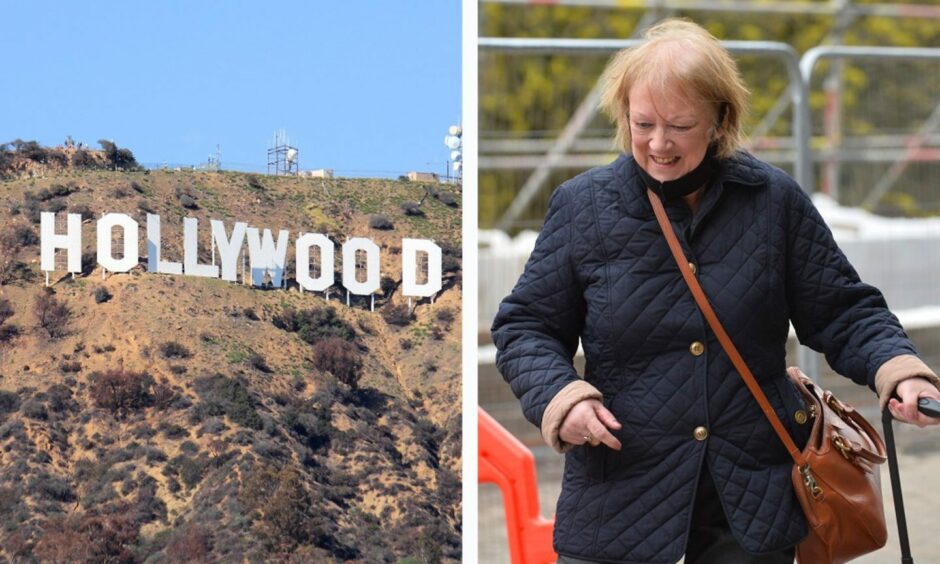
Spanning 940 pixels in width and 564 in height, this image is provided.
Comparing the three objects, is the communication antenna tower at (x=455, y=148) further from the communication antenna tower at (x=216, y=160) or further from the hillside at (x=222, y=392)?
the communication antenna tower at (x=216, y=160)

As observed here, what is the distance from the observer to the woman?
2475 mm

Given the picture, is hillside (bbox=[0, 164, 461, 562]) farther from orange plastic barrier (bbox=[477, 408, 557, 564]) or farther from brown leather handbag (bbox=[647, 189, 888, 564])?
brown leather handbag (bbox=[647, 189, 888, 564])

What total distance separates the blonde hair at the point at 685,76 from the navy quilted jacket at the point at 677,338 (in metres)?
0.07

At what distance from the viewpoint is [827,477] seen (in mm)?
2494


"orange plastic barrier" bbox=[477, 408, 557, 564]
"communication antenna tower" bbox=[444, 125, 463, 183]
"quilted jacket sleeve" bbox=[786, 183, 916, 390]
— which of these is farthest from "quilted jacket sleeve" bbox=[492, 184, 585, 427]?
"orange plastic barrier" bbox=[477, 408, 557, 564]

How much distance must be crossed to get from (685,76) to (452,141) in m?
1.42

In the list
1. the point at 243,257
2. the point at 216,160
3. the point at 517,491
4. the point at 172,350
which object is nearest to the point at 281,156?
the point at 216,160

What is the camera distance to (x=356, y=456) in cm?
383

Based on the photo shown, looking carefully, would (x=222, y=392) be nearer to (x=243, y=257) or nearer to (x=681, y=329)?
(x=243, y=257)

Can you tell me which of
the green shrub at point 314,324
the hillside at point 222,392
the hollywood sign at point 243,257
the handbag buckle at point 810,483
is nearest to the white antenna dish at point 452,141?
the hillside at point 222,392

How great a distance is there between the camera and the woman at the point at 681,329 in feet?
8.12

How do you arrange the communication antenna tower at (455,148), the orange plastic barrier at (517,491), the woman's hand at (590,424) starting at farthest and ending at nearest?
the orange plastic barrier at (517,491) < the communication antenna tower at (455,148) < the woman's hand at (590,424)

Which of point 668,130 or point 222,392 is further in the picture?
point 222,392

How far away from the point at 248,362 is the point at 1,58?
98cm
